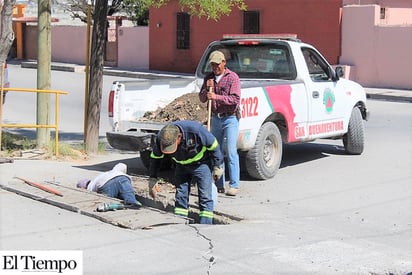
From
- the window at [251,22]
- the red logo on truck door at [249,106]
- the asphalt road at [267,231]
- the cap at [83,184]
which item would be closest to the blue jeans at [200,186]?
the asphalt road at [267,231]

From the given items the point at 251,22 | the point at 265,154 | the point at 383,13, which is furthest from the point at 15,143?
the point at 251,22

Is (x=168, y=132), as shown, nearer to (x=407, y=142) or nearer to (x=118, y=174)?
(x=118, y=174)

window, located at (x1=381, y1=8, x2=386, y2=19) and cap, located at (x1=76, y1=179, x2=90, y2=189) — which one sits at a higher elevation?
window, located at (x1=381, y1=8, x2=386, y2=19)

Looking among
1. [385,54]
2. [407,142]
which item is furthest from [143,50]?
[407,142]

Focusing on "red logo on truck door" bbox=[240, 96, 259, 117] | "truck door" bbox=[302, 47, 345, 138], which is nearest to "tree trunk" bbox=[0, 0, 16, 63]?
"red logo on truck door" bbox=[240, 96, 259, 117]

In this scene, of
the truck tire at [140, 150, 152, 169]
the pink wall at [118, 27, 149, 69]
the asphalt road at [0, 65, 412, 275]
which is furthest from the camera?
the pink wall at [118, 27, 149, 69]

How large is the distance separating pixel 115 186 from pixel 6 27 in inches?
159

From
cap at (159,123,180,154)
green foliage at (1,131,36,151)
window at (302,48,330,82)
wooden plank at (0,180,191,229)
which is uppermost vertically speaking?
window at (302,48,330,82)

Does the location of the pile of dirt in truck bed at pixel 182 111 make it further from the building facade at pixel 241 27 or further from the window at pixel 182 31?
the window at pixel 182 31

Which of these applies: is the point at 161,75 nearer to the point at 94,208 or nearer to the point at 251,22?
the point at 251,22

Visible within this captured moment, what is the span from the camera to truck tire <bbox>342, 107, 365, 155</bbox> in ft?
39.5

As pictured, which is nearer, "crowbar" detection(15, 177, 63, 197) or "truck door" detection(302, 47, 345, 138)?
"crowbar" detection(15, 177, 63, 197)

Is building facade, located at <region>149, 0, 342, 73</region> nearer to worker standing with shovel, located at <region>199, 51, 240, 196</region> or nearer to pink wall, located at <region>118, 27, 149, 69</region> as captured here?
pink wall, located at <region>118, 27, 149, 69</region>

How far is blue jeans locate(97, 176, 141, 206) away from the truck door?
11.4ft
